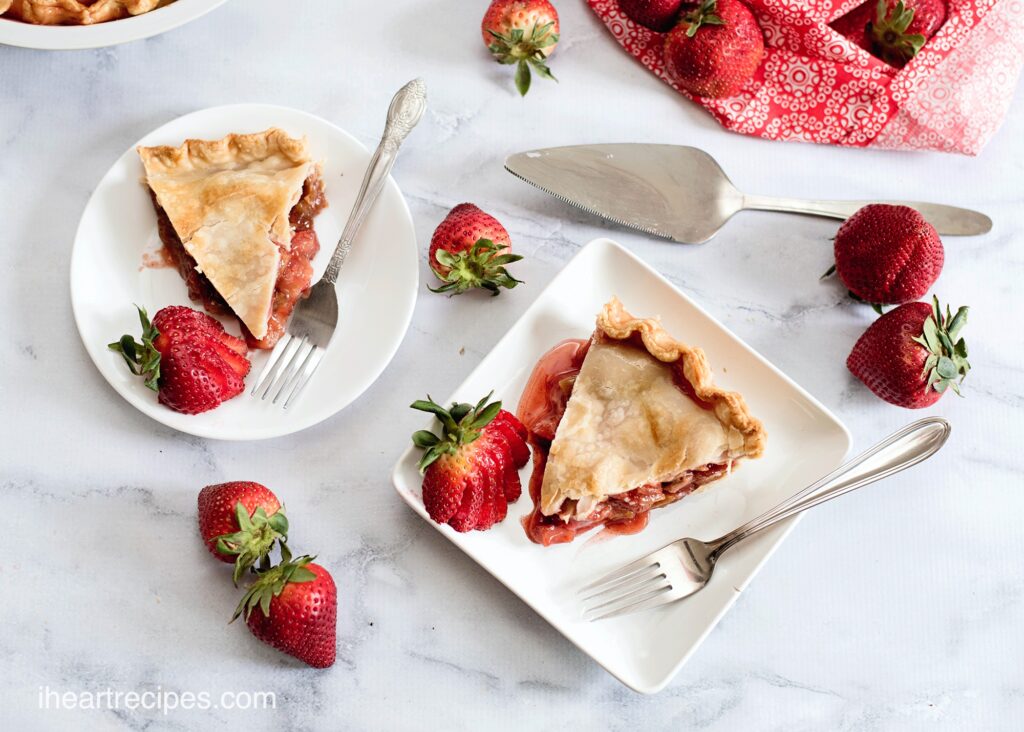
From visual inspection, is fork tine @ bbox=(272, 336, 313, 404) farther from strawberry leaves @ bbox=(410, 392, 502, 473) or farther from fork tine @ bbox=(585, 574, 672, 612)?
fork tine @ bbox=(585, 574, 672, 612)

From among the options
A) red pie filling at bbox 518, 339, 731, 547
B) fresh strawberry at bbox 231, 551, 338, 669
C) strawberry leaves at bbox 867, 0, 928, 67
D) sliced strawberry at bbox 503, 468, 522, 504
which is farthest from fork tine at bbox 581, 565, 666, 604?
strawberry leaves at bbox 867, 0, 928, 67

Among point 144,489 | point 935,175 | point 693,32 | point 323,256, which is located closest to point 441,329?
point 323,256

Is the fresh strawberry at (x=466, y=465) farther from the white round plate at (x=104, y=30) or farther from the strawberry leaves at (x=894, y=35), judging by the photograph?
the strawberry leaves at (x=894, y=35)

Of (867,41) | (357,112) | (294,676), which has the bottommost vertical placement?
(294,676)

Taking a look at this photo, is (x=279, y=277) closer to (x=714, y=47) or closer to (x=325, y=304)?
(x=325, y=304)

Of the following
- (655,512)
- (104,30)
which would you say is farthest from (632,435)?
(104,30)

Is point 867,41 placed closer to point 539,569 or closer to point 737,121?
point 737,121
